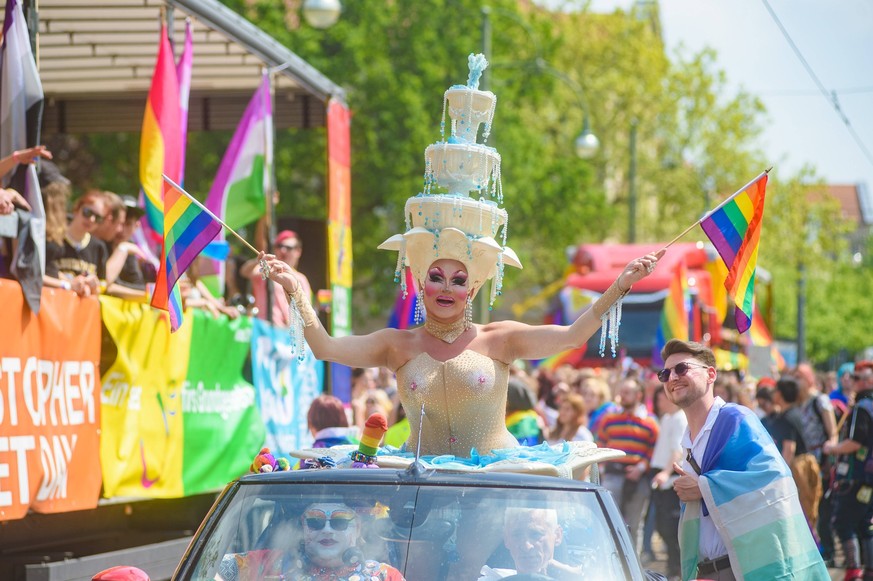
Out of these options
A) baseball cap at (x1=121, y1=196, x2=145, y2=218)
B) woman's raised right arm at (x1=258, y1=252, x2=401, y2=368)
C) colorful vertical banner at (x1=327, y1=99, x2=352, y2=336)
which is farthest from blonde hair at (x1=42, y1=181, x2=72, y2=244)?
colorful vertical banner at (x1=327, y1=99, x2=352, y2=336)

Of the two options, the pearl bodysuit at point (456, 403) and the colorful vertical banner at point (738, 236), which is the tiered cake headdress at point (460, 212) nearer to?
the pearl bodysuit at point (456, 403)

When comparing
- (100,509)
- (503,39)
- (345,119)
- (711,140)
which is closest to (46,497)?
(100,509)

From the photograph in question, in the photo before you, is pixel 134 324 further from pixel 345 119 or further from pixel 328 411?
pixel 345 119

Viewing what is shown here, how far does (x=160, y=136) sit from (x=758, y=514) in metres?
6.19

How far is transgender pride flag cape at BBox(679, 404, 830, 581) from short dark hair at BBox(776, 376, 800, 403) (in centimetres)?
621

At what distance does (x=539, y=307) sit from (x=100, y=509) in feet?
113

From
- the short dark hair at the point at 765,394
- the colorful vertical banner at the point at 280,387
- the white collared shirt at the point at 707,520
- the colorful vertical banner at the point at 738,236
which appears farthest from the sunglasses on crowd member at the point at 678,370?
the short dark hair at the point at 765,394

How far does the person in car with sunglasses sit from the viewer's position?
8414mm

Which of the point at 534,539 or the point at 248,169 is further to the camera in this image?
the point at 248,169

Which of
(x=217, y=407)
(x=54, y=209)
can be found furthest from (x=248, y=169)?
(x=54, y=209)

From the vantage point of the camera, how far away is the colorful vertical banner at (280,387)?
11.5 m

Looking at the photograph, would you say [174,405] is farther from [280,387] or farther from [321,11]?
[321,11]

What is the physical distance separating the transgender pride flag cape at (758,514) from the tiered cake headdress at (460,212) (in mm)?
1659

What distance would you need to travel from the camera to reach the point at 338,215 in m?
14.0
